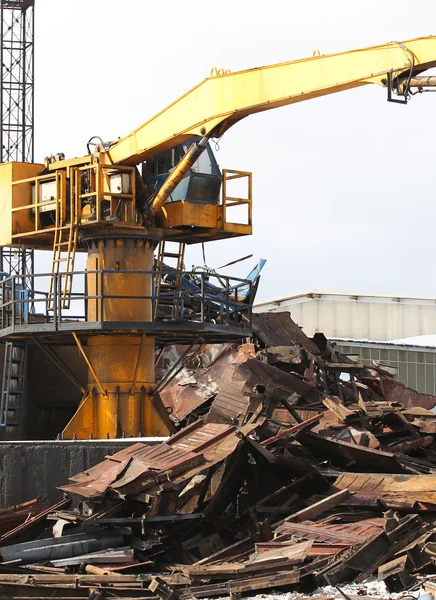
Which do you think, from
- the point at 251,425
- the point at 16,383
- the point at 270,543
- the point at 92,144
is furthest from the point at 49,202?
the point at 270,543

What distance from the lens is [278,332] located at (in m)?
26.9

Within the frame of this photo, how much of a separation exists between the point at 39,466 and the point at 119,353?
308cm

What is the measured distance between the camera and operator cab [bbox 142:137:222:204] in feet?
69.4

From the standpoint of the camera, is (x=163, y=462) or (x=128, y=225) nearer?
(x=163, y=462)

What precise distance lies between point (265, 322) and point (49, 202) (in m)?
7.67

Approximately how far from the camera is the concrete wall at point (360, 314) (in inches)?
1726

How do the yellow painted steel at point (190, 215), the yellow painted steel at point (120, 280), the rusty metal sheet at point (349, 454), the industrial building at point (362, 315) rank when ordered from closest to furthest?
the rusty metal sheet at point (349, 454) → the yellow painted steel at point (120, 280) → the yellow painted steel at point (190, 215) → the industrial building at point (362, 315)

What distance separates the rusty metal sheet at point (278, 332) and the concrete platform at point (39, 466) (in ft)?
27.9

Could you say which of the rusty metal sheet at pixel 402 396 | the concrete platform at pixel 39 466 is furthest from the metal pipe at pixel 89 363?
the rusty metal sheet at pixel 402 396

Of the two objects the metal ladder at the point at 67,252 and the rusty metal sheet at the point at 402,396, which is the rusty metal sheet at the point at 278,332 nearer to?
the rusty metal sheet at the point at 402,396

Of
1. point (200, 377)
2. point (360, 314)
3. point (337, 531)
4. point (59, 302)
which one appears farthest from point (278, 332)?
point (360, 314)

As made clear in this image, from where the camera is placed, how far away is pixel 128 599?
13727 millimetres

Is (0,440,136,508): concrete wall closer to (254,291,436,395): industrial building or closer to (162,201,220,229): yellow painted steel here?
(162,201,220,229): yellow painted steel

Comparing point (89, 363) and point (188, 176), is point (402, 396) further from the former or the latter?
point (89, 363)
